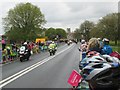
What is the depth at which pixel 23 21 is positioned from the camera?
7100cm

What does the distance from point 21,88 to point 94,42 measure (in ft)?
9.01

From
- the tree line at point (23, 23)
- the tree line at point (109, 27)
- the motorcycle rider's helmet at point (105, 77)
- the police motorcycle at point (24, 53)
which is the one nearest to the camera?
the motorcycle rider's helmet at point (105, 77)

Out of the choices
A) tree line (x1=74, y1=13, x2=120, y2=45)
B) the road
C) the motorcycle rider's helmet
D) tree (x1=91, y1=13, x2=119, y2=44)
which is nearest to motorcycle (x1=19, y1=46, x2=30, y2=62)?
the road

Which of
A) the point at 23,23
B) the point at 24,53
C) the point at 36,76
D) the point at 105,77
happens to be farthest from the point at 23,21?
the point at 105,77

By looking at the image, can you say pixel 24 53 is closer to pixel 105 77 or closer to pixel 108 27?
pixel 105 77

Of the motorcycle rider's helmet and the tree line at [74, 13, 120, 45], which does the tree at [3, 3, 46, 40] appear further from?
the motorcycle rider's helmet

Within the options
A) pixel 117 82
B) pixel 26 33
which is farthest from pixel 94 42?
pixel 26 33

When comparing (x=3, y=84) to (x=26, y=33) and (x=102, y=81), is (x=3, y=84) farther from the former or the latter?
(x=26, y=33)

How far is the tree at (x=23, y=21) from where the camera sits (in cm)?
7056

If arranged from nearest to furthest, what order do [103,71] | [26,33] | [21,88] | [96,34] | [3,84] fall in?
[103,71] → [21,88] → [3,84] → [26,33] → [96,34]

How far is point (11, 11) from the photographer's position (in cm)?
7162

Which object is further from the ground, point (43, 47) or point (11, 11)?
point (11, 11)

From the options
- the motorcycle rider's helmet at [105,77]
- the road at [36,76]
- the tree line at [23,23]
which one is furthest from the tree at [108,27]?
the motorcycle rider's helmet at [105,77]

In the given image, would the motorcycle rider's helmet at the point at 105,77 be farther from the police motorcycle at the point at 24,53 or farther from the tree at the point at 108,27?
the tree at the point at 108,27
